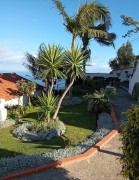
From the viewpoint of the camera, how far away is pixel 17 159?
Answer: 34.5 feet

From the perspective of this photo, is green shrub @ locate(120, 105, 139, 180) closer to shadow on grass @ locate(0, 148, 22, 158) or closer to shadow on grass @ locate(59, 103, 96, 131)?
shadow on grass @ locate(0, 148, 22, 158)

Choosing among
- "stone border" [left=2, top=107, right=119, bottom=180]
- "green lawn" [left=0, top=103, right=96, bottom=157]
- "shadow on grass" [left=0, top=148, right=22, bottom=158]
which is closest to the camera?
"stone border" [left=2, top=107, right=119, bottom=180]

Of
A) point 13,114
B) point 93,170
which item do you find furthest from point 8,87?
point 93,170

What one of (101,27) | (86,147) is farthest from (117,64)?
(86,147)

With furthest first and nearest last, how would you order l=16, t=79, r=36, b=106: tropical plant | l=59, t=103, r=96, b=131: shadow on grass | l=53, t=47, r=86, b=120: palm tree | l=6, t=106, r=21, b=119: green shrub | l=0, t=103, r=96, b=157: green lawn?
l=16, t=79, r=36, b=106: tropical plant
l=6, t=106, r=21, b=119: green shrub
l=59, t=103, r=96, b=131: shadow on grass
l=53, t=47, r=86, b=120: palm tree
l=0, t=103, r=96, b=157: green lawn

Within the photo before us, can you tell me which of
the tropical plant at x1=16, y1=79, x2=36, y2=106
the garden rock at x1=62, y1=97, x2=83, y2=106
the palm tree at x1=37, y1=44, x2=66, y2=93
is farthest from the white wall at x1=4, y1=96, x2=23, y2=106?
the palm tree at x1=37, y1=44, x2=66, y2=93

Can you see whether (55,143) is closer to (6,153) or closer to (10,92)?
(6,153)

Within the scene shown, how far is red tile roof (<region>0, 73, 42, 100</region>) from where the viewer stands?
2271cm

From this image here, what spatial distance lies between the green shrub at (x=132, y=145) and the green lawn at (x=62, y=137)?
581cm

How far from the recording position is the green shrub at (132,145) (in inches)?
275

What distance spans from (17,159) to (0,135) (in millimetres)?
5325

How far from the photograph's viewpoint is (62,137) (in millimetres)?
15195

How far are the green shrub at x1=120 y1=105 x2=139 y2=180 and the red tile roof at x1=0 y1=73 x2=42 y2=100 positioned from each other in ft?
52.7

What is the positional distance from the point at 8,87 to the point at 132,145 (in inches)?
727
